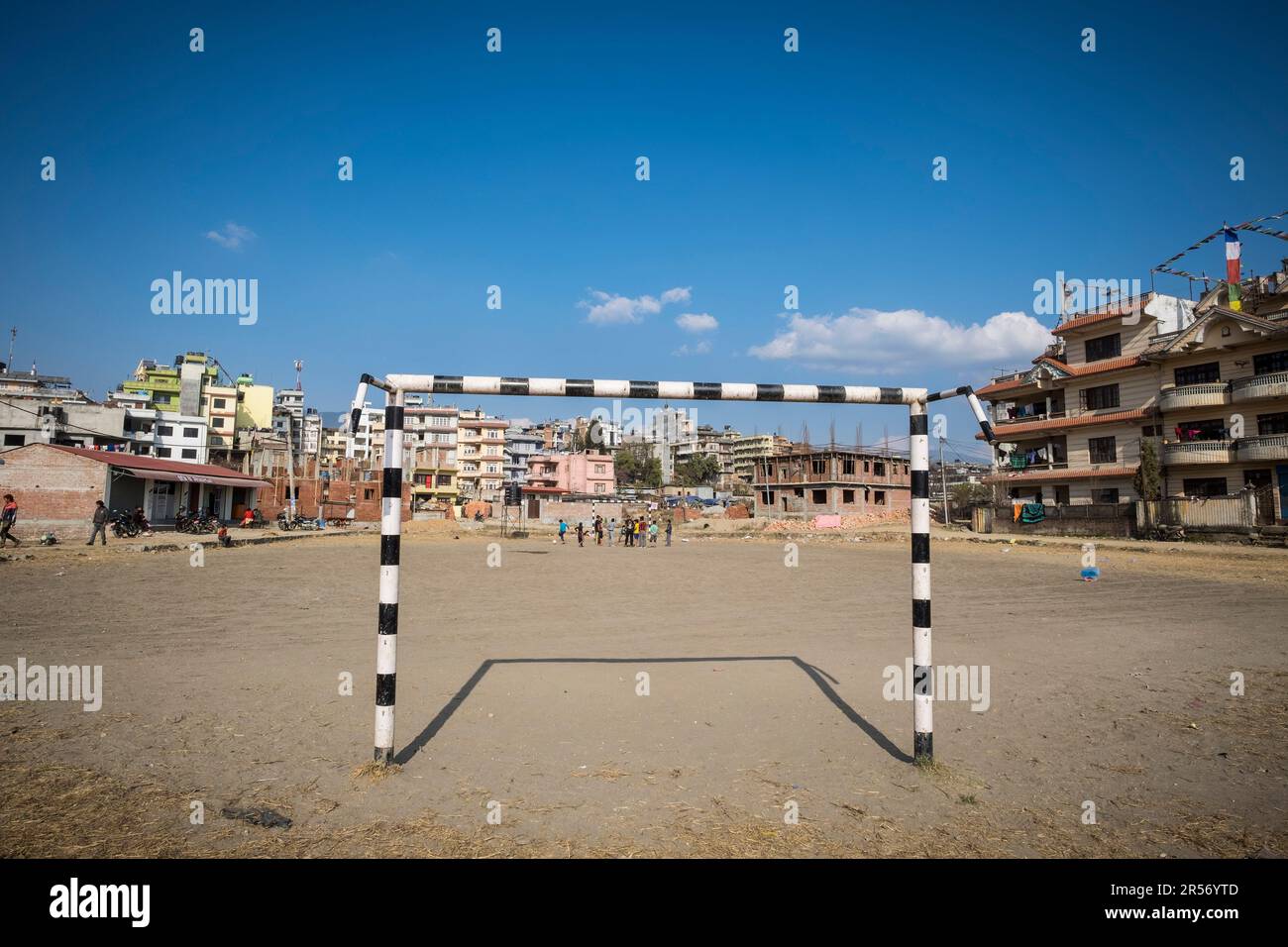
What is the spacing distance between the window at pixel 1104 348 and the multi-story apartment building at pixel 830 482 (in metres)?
27.2

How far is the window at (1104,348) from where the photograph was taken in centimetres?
4238

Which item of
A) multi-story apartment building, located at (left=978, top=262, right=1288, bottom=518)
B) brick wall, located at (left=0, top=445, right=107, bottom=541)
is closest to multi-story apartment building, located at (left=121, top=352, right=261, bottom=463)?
brick wall, located at (left=0, top=445, right=107, bottom=541)

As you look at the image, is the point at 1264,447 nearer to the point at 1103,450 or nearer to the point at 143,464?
the point at 1103,450

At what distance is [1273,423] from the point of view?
112 feet

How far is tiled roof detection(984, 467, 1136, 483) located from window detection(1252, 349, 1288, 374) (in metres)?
7.91

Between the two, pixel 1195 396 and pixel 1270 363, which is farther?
pixel 1195 396

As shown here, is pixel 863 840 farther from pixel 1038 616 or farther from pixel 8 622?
pixel 8 622

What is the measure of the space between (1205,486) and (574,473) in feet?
252

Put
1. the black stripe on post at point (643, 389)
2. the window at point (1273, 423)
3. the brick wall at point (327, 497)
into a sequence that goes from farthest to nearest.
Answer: the brick wall at point (327, 497)
the window at point (1273, 423)
the black stripe on post at point (643, 389)

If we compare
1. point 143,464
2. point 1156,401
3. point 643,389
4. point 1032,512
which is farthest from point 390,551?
point 143,464

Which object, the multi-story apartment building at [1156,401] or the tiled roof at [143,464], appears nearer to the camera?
the multi-story apartment building at [1156,401]

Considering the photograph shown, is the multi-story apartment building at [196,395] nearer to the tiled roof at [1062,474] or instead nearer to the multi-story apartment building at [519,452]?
the multi-story apartment building at [519,452]

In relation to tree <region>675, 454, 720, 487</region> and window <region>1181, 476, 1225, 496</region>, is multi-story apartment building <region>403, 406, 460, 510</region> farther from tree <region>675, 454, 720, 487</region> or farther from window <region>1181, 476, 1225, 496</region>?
window <region>1181, 476, 1225, 496</region>

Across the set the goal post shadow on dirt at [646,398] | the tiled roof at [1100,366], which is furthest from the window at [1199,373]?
the goal post shadow on dirt at [646,398]
